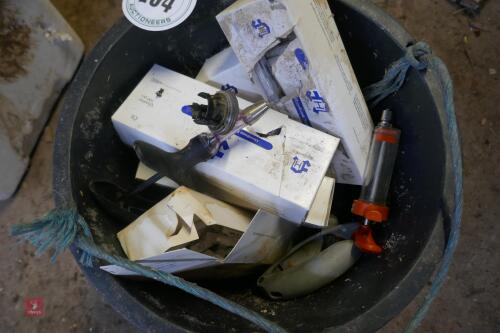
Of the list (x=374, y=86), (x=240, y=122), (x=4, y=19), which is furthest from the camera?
(x=4, y=19)

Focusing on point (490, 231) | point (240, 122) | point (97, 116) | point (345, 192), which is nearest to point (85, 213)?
point (97, 116)

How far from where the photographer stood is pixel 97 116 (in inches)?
31.9

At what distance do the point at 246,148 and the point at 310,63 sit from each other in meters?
→ 0.18

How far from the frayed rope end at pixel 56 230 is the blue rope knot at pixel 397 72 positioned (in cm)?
56

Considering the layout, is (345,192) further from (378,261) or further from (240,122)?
(240,122)

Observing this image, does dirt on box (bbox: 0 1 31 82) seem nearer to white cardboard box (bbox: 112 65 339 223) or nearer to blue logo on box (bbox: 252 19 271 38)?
white cardboard box (bbox: 112 65 339 223)

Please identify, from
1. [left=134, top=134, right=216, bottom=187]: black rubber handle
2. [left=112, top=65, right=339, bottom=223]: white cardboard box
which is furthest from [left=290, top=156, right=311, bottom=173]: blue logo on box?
[left=134, top=134, right=216, bottom=187]: black rubber handle

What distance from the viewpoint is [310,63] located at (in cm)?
70

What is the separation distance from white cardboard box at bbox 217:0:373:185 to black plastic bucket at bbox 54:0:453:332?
8 centimetres

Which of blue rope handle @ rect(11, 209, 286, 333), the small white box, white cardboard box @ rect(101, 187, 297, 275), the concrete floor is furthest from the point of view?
the concrete floor

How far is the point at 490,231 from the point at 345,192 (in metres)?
0.49

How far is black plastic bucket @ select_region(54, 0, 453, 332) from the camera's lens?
67 centimetres

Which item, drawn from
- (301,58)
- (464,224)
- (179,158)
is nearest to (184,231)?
(179,158)

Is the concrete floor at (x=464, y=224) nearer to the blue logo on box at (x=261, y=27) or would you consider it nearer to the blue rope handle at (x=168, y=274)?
the blue rope handle at (x=168, y=274)
